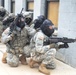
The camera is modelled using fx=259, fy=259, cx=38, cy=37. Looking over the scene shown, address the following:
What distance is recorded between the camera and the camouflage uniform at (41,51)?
17.3 feet

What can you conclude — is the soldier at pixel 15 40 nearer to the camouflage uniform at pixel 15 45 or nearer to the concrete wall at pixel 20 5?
the camouflage uniform at pixel 15 45

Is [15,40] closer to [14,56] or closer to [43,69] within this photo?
[14,56]

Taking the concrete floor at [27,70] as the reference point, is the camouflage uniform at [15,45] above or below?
above

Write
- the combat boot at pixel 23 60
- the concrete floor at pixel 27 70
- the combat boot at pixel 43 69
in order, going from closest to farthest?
the combat boot at pixel 43 69 < the concrete floor at pixel 27 70 < the combat boot at pixel 23 60

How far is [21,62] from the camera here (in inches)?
245

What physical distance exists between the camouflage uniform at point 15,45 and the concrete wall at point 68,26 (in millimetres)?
948

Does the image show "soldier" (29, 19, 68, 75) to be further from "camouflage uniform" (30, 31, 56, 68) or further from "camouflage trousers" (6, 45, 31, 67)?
"camouflage trousers" (6, 45, 31, 67)

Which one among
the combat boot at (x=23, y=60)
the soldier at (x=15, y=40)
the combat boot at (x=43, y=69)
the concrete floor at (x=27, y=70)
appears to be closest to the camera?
the combat boot at (x=43, y=69)

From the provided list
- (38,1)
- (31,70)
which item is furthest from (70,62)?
(38,1)

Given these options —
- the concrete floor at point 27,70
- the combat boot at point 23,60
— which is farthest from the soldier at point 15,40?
the concrete floor at point 27,70

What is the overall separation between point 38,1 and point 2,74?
3.30 m

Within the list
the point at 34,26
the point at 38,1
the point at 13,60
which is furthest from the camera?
the point at 38,1

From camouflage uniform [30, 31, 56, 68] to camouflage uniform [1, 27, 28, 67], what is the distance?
40 centimetres

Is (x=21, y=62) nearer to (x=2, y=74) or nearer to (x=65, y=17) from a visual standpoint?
(x=2, y=74)
